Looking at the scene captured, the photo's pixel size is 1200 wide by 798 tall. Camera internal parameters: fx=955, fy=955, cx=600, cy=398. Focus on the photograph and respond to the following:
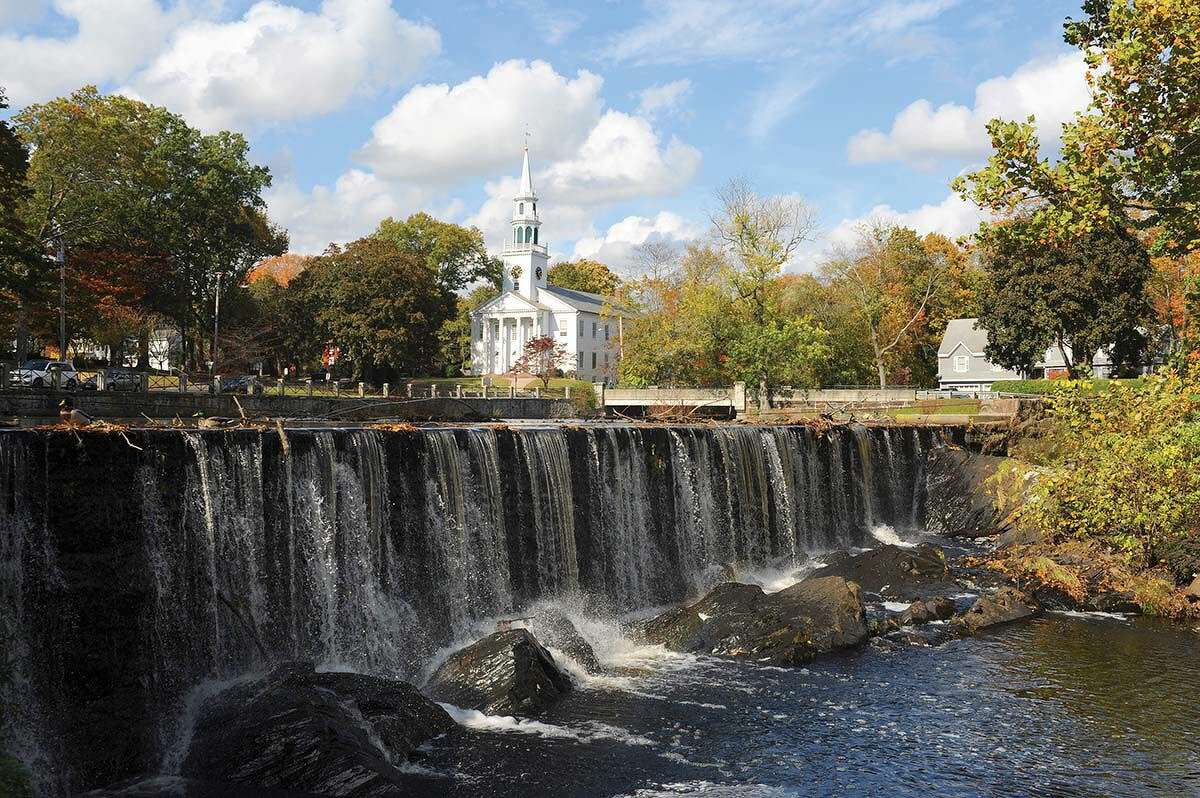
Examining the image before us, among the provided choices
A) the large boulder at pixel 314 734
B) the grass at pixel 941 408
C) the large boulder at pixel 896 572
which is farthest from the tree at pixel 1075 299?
the large boulder at pixel 314 734

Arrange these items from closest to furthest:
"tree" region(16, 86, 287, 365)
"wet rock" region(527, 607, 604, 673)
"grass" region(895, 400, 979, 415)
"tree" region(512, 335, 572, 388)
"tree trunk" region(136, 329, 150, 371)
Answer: "wet rock" region(527, 607, 604, 673)
"tree" region(16, 86, 287, 365)
"grass" region(895, 400, 979, 415)
"tree trunk" region(136, 329, 150, 371)
"tree" region(512, 335, 572, 388)

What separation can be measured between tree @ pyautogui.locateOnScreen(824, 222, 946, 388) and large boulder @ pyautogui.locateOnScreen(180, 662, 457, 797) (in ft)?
174

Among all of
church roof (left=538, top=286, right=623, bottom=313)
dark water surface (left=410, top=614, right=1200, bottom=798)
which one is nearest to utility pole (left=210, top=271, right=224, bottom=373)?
church roof (left=538, top=286, right=623, bottom=313)

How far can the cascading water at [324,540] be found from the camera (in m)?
11.2

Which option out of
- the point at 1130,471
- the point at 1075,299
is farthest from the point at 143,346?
the point at 1075,299

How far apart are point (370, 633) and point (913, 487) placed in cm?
2080

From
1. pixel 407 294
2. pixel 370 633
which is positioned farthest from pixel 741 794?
pixel 407 294

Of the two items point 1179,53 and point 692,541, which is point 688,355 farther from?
point 1179,53

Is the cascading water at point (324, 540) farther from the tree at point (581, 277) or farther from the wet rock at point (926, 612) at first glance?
the tree at point (581, 277)

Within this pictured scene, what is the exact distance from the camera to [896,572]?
20438 millimetres

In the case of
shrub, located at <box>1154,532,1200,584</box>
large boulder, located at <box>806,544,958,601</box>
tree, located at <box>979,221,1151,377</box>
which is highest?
tree, located at <box>979,221,1151,377</box>

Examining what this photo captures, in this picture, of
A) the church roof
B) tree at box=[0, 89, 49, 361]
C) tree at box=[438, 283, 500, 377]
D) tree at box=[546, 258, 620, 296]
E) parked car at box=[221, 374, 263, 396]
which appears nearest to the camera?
tree at box=[0, 89, 49, 361]

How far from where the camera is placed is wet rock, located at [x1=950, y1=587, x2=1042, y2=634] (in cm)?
1698

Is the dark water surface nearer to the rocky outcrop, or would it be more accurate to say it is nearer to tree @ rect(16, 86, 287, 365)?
the rocky outcrop
